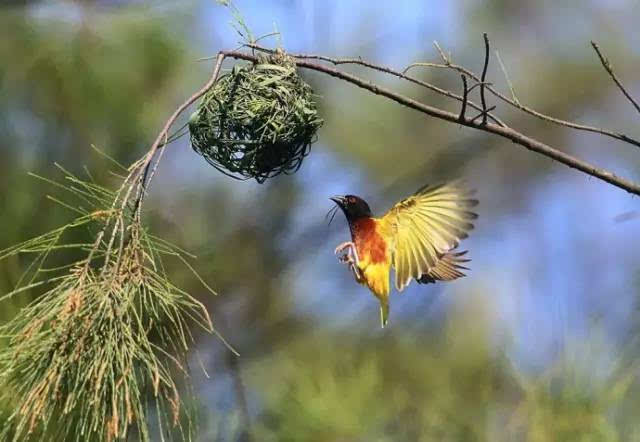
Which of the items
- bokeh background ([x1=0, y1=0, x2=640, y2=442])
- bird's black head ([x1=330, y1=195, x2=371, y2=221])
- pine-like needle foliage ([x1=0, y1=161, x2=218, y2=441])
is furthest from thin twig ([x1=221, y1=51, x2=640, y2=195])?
bokeh background ([x1=0, y1=0, x2=640, y2=442])

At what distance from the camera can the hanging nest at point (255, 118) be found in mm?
858

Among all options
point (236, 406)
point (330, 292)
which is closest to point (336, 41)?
point (330, 292)

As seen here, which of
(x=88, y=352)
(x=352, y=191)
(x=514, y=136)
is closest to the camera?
(x=88, y=352)

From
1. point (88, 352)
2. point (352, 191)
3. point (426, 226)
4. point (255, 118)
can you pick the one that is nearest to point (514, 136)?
point (426, 226)

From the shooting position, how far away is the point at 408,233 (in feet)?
3.03

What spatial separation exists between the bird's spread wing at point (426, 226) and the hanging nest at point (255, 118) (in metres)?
0.15

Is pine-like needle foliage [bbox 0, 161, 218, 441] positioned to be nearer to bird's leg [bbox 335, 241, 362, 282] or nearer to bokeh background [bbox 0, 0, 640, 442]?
bird's leg [bbox 335, 241, 362, 282]

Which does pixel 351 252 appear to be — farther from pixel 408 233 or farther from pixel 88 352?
pixel 88 352

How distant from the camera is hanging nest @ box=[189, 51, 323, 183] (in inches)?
33.8

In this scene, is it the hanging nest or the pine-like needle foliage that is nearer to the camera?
the pine-like needle foliage

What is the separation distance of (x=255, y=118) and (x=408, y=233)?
22cm

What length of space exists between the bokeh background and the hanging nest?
531mm

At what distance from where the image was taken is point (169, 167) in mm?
1467

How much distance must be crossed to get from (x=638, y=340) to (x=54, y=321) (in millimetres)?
1025
